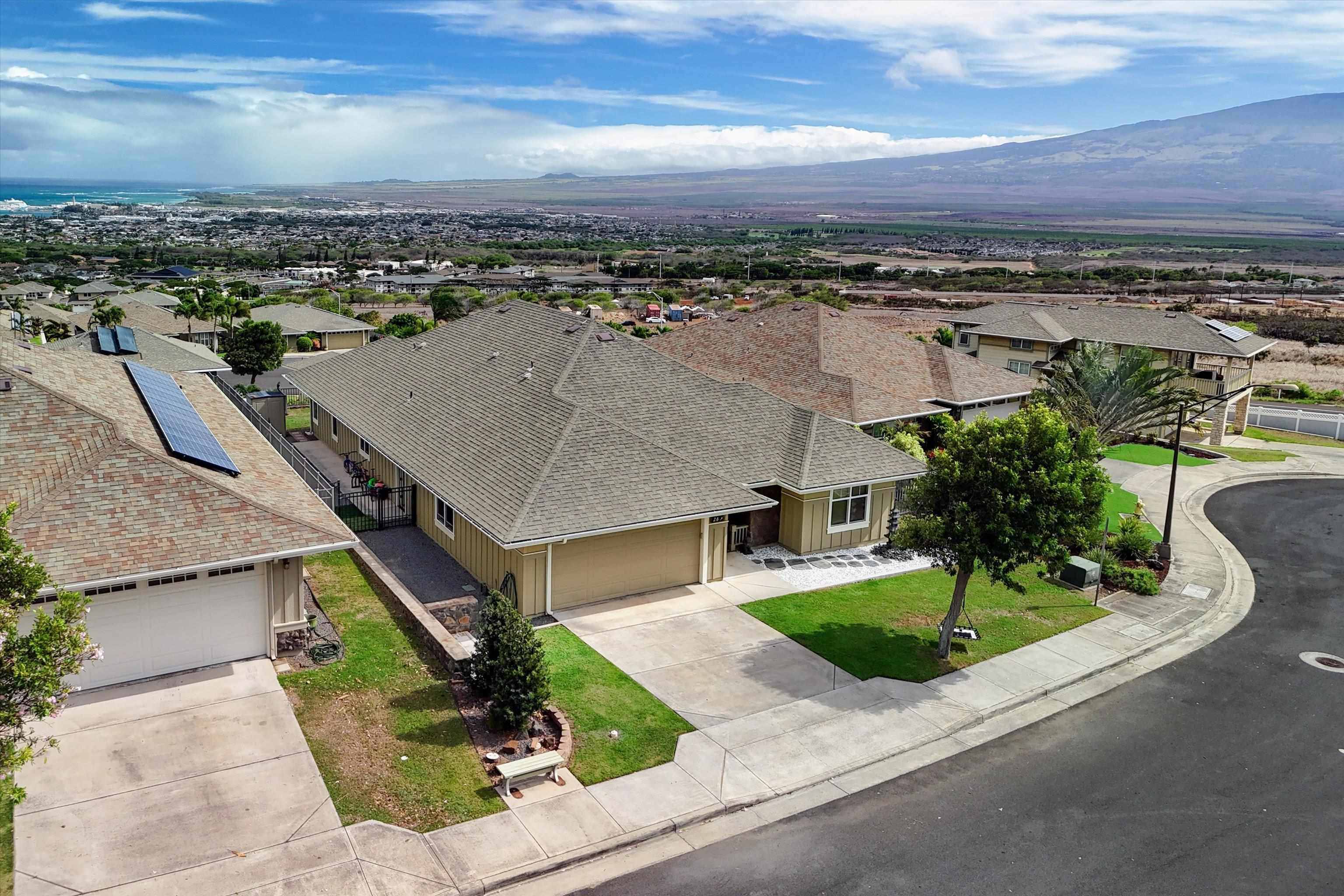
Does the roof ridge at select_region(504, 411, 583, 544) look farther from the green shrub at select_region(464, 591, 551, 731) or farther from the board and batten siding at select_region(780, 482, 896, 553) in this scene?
the board and batten siding at select_region(780, 482, 896, 553)

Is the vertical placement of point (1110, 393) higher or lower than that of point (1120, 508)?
higher

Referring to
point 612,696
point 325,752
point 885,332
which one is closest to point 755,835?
point 612,696

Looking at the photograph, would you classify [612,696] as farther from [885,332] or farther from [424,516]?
[885,332]

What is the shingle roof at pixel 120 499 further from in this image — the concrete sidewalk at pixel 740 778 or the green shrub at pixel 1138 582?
the green shrub at pixel 1138 582

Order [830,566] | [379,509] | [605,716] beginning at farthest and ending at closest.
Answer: [379,509], [830,566], [605,716]

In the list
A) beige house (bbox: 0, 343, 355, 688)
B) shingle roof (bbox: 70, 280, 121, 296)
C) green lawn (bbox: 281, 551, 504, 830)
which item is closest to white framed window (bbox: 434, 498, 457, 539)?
green lawn (bbox: 281, 551, 504, 830)

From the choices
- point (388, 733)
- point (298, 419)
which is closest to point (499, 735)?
point (388, 733)

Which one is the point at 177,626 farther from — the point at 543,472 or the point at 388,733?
the point at 543,472
